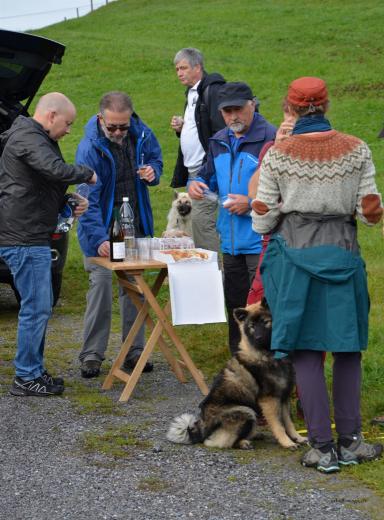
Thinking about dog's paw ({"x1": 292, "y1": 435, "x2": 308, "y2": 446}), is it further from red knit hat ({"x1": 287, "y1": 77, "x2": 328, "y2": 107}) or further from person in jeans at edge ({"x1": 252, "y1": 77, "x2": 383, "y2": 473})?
red knit hat ({"x1": 287, "y1": 77, "x2": 328, "y2": 107})

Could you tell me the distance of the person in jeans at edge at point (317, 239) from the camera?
→ 4738 mm

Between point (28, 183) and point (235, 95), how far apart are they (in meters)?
1.43

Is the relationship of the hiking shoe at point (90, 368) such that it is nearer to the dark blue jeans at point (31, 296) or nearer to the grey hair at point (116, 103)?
the dark blue jeans at point (31, 296)

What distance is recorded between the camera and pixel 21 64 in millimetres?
7977

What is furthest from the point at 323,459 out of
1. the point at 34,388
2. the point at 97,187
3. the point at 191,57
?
the point at 191,57

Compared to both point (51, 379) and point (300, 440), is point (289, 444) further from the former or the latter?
point (51, 379)

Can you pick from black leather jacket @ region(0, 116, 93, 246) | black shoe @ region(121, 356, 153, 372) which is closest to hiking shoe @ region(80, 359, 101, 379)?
black shoe @ region(121, 356, 153, 372)

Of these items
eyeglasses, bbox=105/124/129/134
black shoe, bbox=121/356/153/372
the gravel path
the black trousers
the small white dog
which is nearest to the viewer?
the gravel path

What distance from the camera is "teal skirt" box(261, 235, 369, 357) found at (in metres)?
4.76

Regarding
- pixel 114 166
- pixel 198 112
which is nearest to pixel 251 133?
pixel 114 166

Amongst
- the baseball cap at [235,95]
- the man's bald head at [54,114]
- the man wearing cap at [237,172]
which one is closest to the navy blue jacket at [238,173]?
the man wearing cap at [237,172]

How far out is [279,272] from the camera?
16.2ft

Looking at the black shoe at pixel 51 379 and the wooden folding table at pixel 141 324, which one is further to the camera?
the black shoe at pixel 51 379

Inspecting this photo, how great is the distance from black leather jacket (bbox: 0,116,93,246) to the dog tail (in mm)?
1630
